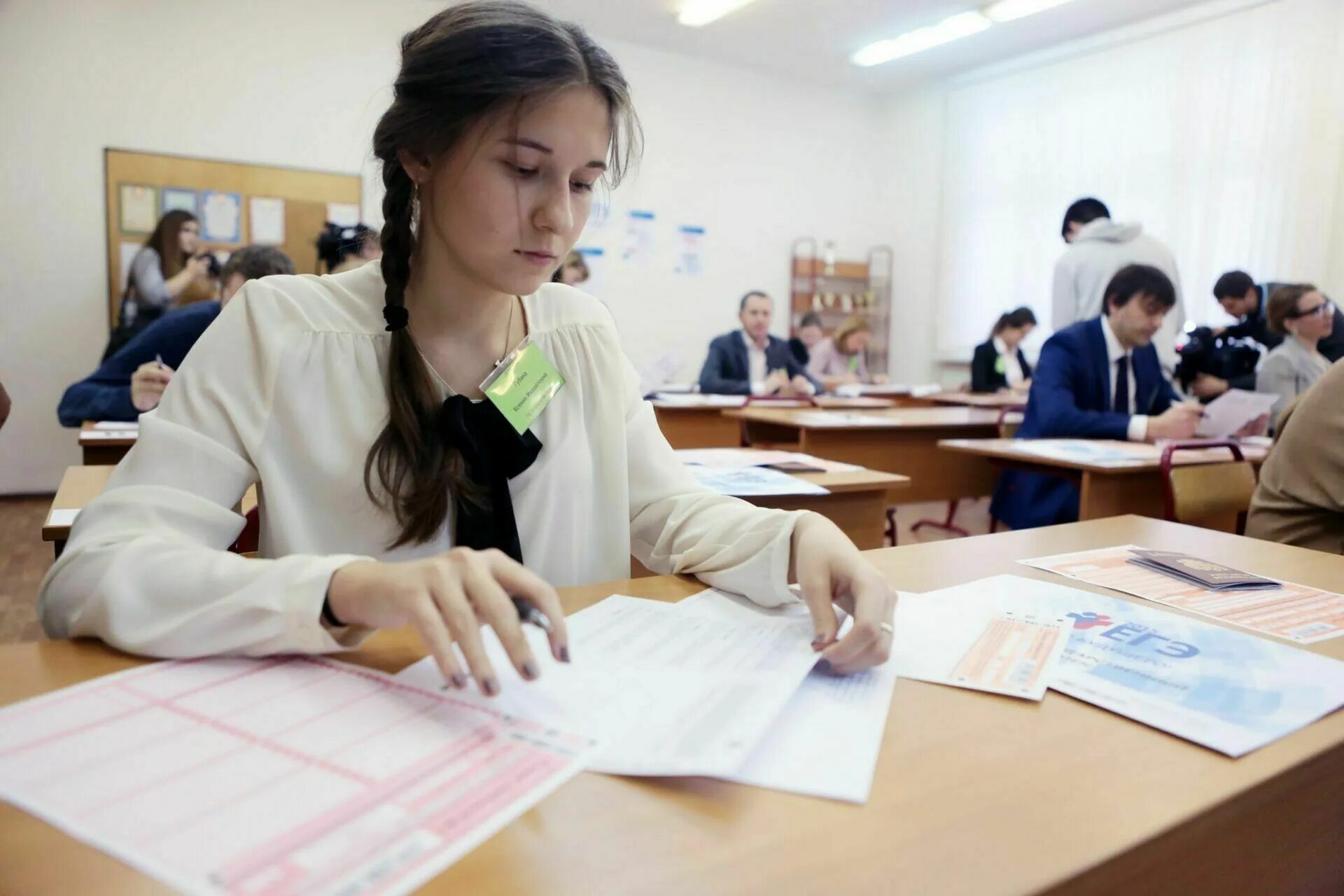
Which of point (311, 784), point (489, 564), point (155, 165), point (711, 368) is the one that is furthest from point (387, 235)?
point (155, 165)

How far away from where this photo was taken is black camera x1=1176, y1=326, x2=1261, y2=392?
4766mm

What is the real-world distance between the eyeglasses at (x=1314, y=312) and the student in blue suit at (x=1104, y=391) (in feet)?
3.64

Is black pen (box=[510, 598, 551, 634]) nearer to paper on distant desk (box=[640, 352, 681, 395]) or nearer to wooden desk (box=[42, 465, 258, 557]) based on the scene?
wooden desk (box=[42, 465, 258, 557])

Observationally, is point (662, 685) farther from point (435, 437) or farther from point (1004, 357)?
point (1004, 357)

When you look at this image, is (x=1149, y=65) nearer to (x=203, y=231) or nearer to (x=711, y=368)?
(x=711, y=368)

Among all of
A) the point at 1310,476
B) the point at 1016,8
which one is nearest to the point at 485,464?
the point at 1310,476

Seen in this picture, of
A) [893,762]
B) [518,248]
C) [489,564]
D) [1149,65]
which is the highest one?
[1149,65]

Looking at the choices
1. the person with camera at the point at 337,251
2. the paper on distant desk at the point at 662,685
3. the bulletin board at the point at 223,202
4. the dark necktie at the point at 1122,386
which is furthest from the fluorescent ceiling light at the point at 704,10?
the paper on distant desk at the point at 662,685

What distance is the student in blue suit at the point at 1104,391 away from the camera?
3.01m

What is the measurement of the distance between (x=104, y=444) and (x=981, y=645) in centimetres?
236

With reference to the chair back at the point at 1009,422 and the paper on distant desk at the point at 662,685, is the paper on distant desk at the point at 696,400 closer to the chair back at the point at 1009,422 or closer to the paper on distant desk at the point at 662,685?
the chair back at the point at 1009,422

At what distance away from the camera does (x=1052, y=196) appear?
6797mm

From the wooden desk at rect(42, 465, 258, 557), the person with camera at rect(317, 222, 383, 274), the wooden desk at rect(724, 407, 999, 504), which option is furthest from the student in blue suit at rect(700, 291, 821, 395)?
the wooden desk at rect(42, 465, 258, 557)

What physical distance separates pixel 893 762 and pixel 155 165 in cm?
580
